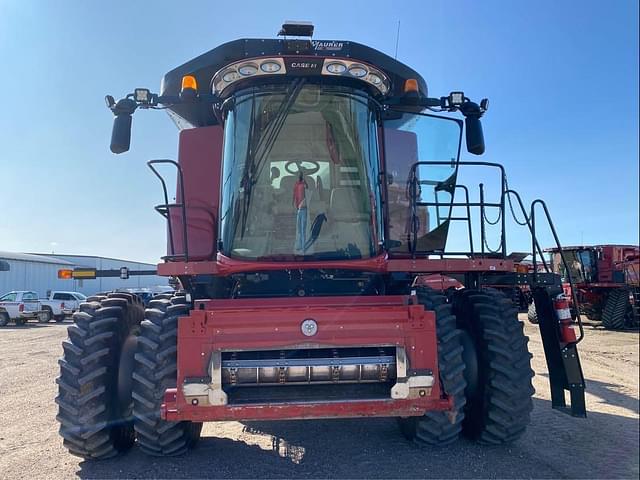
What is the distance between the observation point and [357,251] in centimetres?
443

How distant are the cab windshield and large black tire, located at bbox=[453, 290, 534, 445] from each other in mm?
1327

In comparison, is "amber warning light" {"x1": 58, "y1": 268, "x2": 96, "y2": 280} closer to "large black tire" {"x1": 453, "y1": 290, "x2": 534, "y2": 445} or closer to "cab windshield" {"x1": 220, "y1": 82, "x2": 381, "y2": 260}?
"cab windshield" {"x1": 220, "y1": 82, "x2": 381, "y2": 260}

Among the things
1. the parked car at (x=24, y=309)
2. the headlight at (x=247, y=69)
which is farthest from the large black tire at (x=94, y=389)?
the parked car at (x=24, y=309)

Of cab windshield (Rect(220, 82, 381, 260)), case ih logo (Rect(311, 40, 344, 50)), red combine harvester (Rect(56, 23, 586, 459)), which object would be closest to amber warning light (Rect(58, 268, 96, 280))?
red combine harvester (Rect(56, 23, 586, 459))

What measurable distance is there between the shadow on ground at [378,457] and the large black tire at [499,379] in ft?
0.72

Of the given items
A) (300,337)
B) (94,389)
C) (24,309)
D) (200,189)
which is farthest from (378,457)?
(24,309)

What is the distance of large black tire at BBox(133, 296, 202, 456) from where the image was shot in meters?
4.07

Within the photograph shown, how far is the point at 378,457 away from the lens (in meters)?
4.60

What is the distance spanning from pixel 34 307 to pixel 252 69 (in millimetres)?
26224

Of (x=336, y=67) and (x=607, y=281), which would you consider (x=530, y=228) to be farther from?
(x=607, y=281)

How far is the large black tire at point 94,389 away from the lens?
4.25 meters

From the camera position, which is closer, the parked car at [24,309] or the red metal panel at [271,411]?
the red metal panel at [271,411]

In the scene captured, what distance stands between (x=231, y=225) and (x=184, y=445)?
1891 mm

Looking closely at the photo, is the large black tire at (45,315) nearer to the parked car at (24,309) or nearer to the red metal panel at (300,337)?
the parked car at (24,309)
